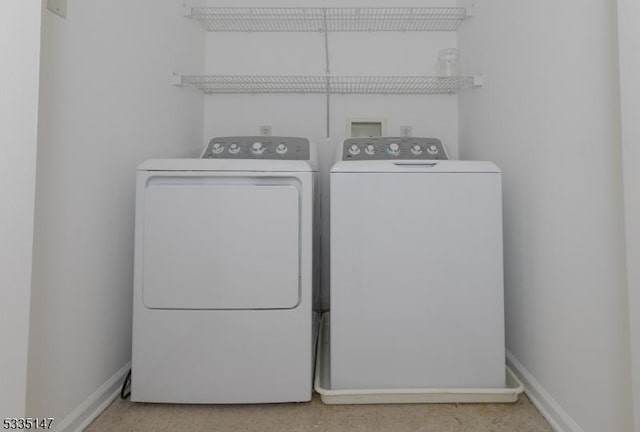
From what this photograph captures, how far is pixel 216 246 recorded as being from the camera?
48.4 inches

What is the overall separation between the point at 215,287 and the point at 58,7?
1063 millimetres

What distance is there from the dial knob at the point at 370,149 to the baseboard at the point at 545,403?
1.20 m

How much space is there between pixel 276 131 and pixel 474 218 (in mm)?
1465

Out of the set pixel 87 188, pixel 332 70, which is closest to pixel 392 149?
pixel 332 70

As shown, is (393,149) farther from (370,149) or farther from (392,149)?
(370,149)

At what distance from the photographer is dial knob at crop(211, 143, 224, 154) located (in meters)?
1.75

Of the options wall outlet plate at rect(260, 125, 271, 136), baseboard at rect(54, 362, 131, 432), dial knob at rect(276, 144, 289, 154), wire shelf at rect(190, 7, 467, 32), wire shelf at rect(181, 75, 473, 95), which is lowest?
baseboard at rect(54, 362, 131, 432)

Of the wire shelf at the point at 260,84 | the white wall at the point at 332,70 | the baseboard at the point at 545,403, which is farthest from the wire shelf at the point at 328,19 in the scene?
the baseboard at the point at 545,403

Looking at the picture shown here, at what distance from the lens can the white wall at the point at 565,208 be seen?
922 millimetres

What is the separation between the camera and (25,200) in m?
0.80

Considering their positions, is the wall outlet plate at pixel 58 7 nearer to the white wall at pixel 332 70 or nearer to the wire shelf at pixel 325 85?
the wire shelf at pixel 325 85

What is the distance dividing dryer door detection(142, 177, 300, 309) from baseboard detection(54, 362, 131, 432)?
379mm

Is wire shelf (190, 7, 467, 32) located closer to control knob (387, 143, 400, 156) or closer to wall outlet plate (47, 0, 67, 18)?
control knob (387, 143, 400, 156)

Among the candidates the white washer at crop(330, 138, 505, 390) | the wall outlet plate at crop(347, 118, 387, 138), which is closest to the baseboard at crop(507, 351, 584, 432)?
the white washer at crop(330, 138, 505, 390)
